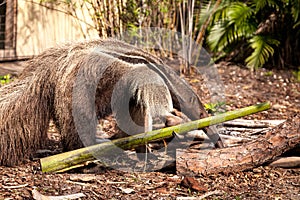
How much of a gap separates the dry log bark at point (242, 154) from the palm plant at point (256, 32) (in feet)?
15.8

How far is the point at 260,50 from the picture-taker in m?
8.88

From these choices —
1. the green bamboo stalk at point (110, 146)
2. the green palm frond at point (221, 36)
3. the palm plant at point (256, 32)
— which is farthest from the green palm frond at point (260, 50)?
the green bamboo stalk at point (110, 146)

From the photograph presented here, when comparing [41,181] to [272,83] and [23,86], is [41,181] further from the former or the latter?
[272,83]

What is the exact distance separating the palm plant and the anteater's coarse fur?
5.09m

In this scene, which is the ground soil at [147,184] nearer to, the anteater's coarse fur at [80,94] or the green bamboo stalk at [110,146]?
the green bamboo stalk at [110,146]

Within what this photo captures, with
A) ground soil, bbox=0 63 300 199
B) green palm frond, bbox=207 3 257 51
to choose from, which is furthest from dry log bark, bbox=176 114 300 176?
green palm frond, bbox=207 3 257 51

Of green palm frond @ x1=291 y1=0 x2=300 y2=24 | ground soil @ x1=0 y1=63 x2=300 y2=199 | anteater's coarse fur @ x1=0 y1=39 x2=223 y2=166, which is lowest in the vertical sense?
ground soil @ x1=0 y1=63 x2=300 y2=199

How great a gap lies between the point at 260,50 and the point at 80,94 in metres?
5.63

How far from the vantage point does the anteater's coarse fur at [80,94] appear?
13.4ft

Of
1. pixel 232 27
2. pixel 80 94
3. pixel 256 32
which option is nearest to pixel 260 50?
pixel 256 32

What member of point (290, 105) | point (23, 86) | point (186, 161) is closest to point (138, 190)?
point (186, 161)

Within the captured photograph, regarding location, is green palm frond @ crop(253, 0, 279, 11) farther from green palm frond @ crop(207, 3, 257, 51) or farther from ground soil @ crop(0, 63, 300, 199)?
ground soil @ crop(0, 63, 300, 199)

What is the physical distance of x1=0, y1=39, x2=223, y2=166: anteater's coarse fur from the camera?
4070mm

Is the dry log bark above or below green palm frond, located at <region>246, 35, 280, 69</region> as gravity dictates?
below
